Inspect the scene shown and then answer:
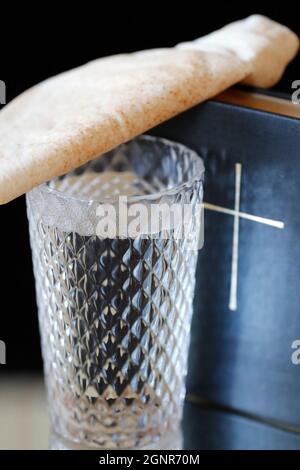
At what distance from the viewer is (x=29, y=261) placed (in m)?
1.02

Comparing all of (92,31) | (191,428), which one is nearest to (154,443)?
(191,428)

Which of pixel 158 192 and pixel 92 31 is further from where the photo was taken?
pixel 92 31

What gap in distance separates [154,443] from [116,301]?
125mm

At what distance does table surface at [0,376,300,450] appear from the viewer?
0.79 metres

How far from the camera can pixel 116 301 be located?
729 millimetres

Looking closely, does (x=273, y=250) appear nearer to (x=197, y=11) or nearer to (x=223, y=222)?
(x=223, y=222)

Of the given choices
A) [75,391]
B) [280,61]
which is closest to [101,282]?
[75,391]

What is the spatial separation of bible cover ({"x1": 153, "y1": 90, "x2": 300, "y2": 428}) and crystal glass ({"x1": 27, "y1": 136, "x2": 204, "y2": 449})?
0.03 metres

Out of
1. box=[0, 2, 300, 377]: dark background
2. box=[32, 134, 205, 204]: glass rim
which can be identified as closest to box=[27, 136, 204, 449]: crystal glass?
box=[32, 134, 205, 204]: glass rim

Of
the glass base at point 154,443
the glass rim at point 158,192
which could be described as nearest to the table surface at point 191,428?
the glass base at point 154,443

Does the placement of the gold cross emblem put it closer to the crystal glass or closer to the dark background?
the crystal glass

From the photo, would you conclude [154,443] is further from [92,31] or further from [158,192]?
[92,31]

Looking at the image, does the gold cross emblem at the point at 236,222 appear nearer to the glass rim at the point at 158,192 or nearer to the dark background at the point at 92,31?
the glass rim at the point at 158,192

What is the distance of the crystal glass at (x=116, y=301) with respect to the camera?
712 millimetres
